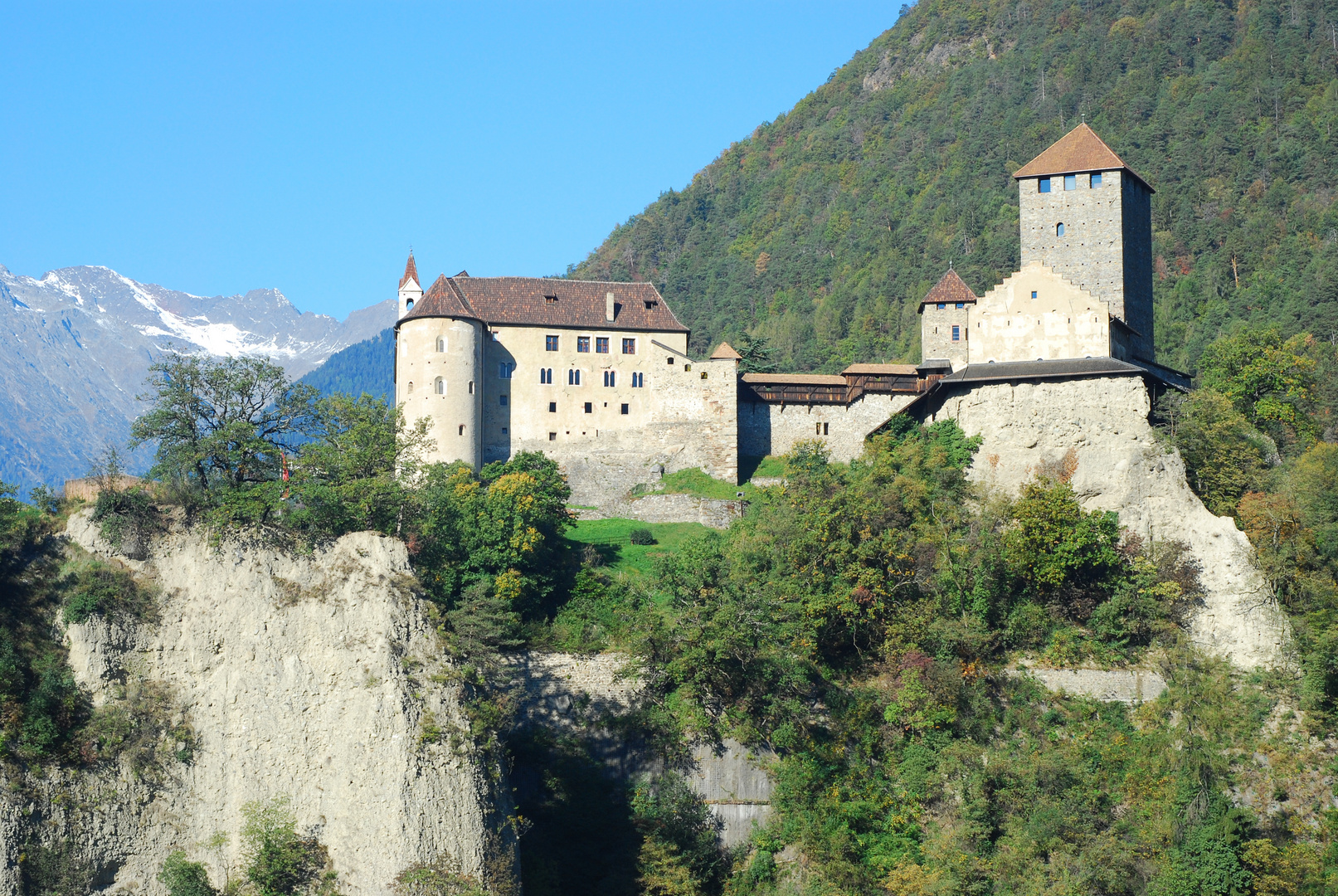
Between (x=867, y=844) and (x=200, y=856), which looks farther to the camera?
(x=867, y=844)

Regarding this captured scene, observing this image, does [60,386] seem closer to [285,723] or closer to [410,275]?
[410,275]

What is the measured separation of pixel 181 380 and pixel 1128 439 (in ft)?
110

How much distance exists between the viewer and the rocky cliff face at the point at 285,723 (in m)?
35.1

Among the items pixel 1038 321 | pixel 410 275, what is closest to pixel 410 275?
pixel 410 275

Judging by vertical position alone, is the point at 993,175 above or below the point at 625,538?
above

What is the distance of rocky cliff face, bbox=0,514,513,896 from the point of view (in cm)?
3512

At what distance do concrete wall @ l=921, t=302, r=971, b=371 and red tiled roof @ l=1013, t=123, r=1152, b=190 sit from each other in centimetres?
659

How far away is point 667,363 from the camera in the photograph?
216 ft

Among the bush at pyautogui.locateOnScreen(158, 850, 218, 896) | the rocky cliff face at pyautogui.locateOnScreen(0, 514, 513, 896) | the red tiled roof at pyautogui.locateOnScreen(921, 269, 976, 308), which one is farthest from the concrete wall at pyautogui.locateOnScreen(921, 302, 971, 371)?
the bush at pyautogui.locateOnScreen(158, 850, 218, 896)

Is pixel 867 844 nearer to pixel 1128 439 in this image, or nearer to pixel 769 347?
pixel 1128 439

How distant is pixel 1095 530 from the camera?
157 ft

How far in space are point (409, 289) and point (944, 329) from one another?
87.2ft

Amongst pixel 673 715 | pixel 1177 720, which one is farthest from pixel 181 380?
pixel 1177 720

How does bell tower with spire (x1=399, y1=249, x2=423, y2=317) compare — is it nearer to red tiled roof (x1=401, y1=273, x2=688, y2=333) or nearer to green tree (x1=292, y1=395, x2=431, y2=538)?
red tiled roof (x1=401, y1=273, x2=688, y2=333)
